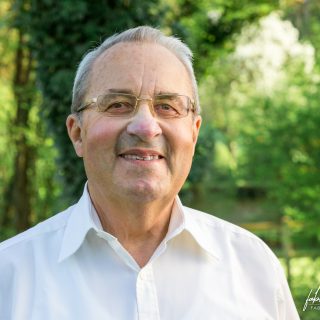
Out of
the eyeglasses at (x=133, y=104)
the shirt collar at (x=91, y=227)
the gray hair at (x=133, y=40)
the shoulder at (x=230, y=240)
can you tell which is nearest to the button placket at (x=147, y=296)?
the shirt collar at (x=91, y=227)

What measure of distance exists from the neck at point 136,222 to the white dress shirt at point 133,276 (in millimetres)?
35

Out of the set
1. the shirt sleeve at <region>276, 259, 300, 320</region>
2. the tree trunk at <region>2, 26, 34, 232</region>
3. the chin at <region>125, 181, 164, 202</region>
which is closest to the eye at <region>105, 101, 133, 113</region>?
the chin at <region>125, 181, 164, 202</region>

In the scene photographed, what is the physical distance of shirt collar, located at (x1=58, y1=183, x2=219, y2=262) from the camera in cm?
188

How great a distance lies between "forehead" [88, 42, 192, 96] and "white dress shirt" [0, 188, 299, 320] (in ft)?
1.34

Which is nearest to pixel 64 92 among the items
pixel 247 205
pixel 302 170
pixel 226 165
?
pixel 302 170

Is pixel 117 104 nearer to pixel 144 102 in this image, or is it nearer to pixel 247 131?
pixel 144 102

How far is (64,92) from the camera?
442 cm

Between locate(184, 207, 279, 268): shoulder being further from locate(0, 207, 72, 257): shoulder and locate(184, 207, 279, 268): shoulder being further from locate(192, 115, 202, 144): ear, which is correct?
locate(0, 207, 72, 257): shoulder

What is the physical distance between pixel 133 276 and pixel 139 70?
0.67 meters

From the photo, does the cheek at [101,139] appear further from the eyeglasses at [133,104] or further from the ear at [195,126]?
the ear at [195,126]

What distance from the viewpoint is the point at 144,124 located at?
1.81m

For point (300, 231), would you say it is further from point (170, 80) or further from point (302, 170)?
point (170, 80)

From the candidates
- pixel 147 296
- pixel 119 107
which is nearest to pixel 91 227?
pixel 147 296

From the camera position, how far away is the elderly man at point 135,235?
1.81m
